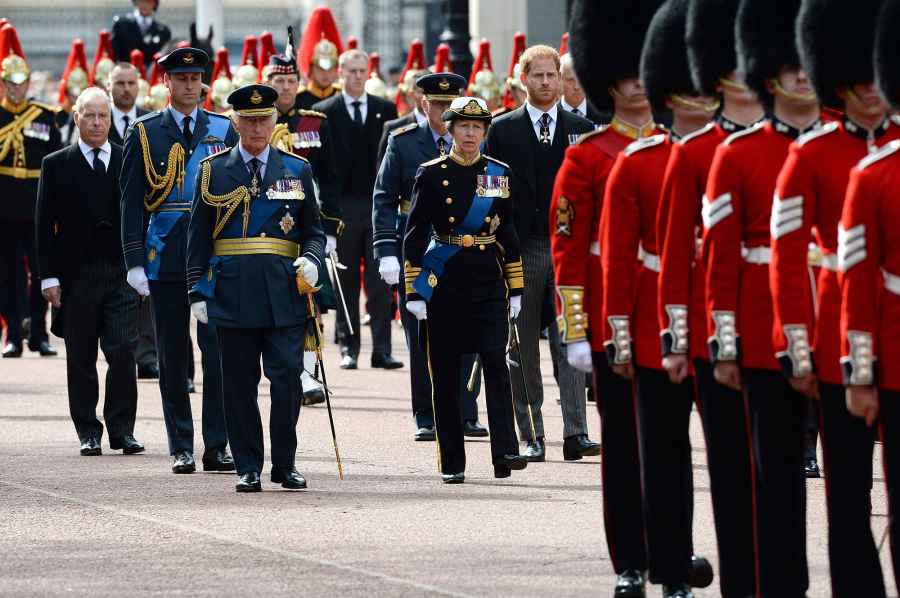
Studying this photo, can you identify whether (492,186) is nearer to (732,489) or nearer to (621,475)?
(621,475)

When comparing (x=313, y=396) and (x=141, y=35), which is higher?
(x=141, y=35)

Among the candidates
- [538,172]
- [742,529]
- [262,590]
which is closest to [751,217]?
[742,529]

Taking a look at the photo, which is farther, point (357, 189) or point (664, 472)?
point (357, 189)

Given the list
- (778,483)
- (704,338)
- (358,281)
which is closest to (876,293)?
(778,483)

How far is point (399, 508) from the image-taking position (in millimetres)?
9500

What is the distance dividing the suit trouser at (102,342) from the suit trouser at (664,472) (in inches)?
189

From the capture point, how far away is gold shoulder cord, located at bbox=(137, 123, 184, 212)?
10961 millimetres

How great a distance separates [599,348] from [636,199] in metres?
0.56

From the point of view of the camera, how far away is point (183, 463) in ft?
35.1

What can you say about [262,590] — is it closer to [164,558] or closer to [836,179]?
[164,558]

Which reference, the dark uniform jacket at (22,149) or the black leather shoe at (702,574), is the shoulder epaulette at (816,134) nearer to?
the black leather shoe at (702,574)

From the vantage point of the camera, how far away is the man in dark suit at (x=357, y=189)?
15594mm

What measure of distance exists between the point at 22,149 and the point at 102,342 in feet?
19.3

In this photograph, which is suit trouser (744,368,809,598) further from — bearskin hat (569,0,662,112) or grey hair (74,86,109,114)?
grey hair (74,86,109,114)
